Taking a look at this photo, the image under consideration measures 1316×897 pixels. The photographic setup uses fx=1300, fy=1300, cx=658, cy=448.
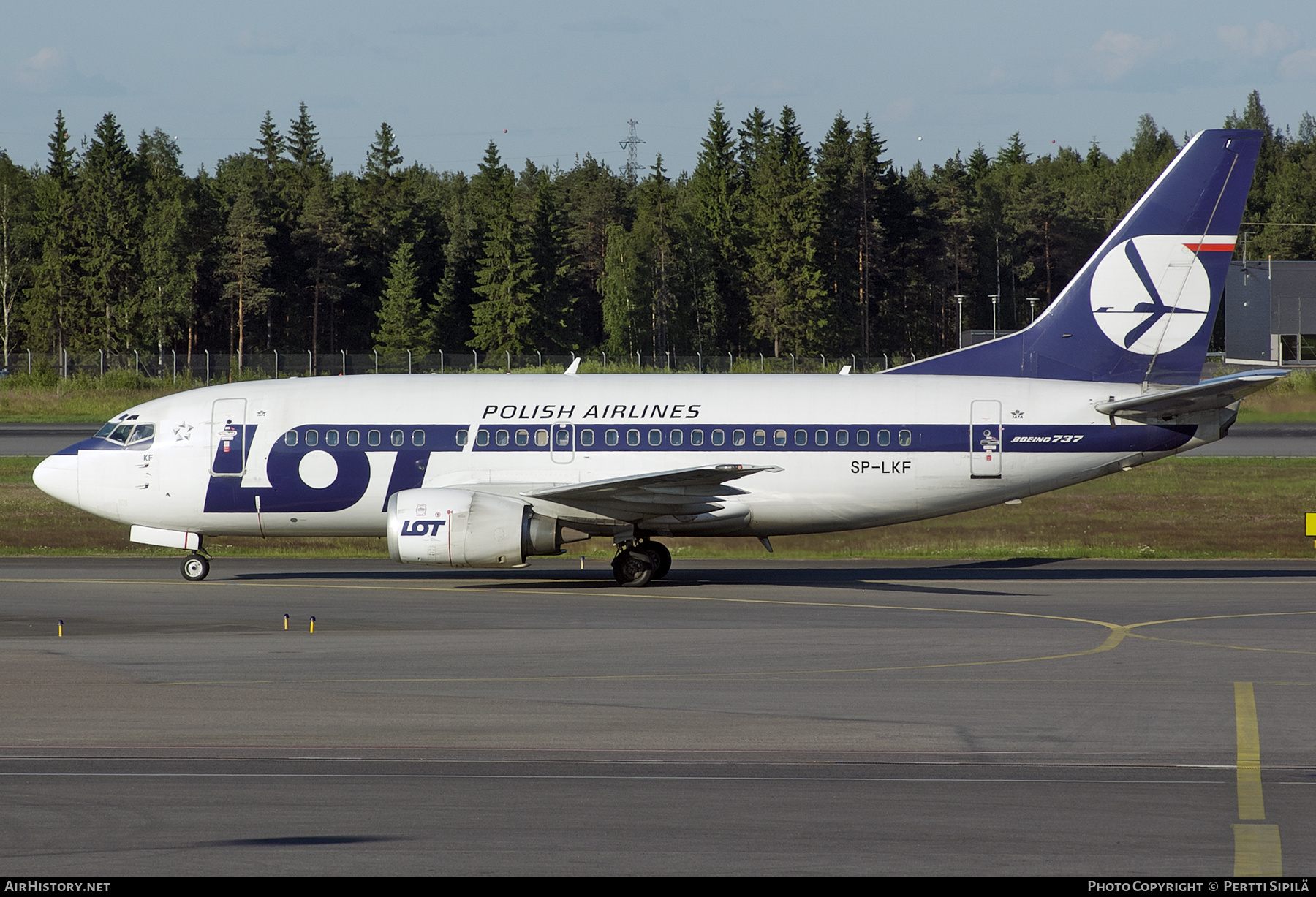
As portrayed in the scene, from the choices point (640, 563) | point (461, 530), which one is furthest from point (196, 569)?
point (640, 563)

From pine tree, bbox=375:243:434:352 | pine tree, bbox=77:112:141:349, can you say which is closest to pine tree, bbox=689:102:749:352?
pine tree, bbox=375:243:434:352

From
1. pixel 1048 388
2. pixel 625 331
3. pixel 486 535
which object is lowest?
pixel 486 535

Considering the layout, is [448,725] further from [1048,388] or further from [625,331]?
[625,331]

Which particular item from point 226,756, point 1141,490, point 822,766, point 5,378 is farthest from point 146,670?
point 5,378

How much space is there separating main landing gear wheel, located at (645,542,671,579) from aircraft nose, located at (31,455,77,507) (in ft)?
41.7

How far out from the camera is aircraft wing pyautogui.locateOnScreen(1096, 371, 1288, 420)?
25.7 metres

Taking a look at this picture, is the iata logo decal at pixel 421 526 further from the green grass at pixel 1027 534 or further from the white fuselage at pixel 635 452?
the green grass at pixel 1027 534

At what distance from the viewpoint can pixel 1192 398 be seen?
26578 millimetres

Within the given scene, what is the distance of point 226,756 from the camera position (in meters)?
13.6

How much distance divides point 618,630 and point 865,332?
11137 cm

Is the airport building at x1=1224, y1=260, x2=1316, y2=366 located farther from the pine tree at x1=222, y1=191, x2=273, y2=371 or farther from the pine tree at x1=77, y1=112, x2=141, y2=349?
the pine tree at x1=77, y1=112, x2=141, y2=349

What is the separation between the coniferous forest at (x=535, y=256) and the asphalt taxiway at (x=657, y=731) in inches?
3739

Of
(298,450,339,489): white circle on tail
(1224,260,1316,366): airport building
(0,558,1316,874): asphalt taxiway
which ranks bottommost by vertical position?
→ (0,558,1316,874): asphalt taxiway

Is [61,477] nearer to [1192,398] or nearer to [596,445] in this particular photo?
[596,445]
